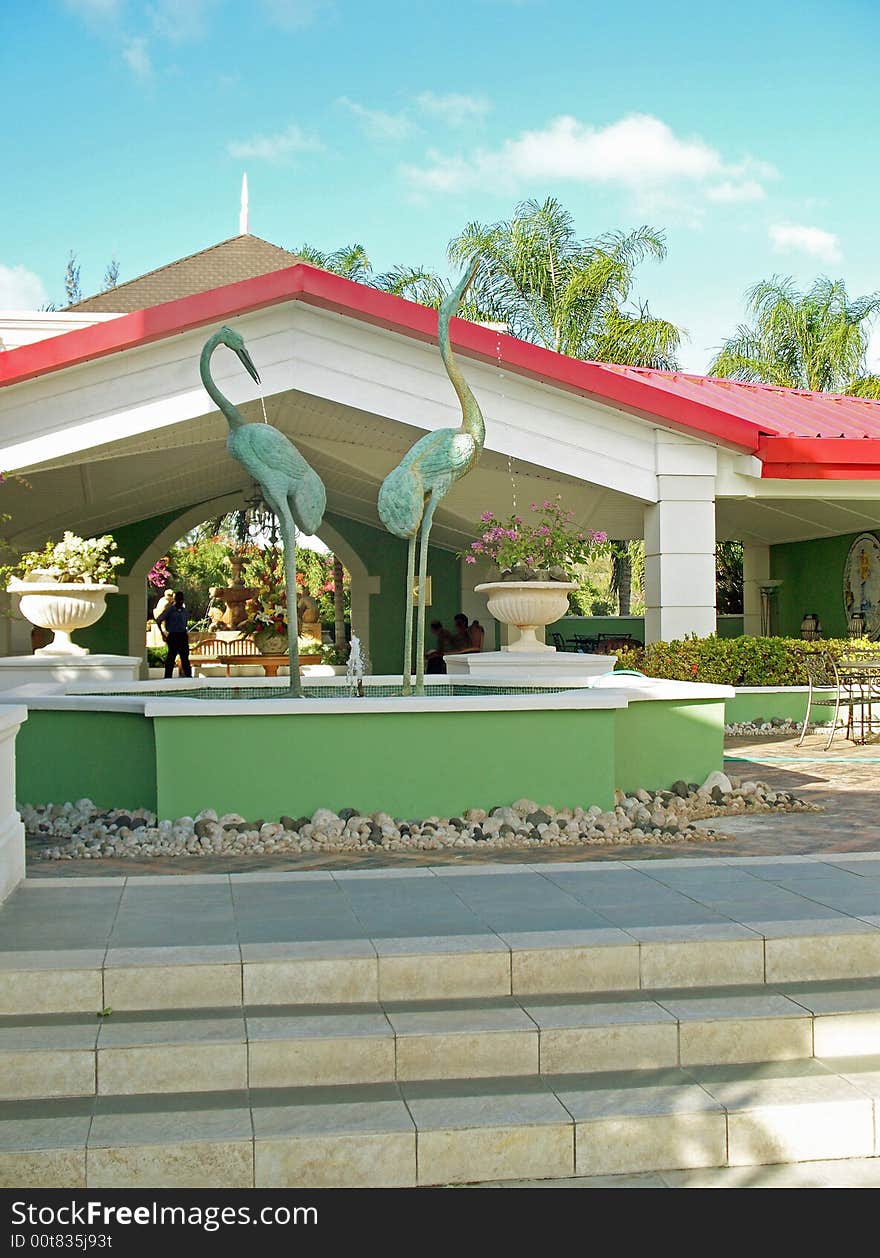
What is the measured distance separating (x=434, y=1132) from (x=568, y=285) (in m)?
26.6

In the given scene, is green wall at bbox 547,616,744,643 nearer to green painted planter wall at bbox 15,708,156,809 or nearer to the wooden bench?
the wooden bench

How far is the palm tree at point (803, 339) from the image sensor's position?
29.6m

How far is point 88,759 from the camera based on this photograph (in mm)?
7957

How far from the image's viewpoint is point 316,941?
15.3 feet

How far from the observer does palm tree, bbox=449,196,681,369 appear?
28.0 m

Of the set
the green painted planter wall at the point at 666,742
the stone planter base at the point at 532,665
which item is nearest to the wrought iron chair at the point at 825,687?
the stone planter base at the point at 532,665

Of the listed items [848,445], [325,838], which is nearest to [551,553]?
[848,445]

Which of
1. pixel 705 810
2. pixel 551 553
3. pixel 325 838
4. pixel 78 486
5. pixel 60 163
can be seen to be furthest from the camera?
pixel 60 163

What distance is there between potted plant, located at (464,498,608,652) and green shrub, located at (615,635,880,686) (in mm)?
1555

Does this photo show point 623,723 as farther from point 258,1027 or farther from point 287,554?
point 258,1027

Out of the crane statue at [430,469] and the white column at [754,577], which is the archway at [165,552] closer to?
the white column at [754,577]

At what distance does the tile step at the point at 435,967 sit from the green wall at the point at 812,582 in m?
14.8

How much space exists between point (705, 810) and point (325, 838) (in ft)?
8.78

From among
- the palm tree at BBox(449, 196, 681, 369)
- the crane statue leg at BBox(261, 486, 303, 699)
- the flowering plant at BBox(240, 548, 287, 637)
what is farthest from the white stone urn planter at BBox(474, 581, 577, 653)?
the palm tree at BBox(449, 196, 681, 369)
